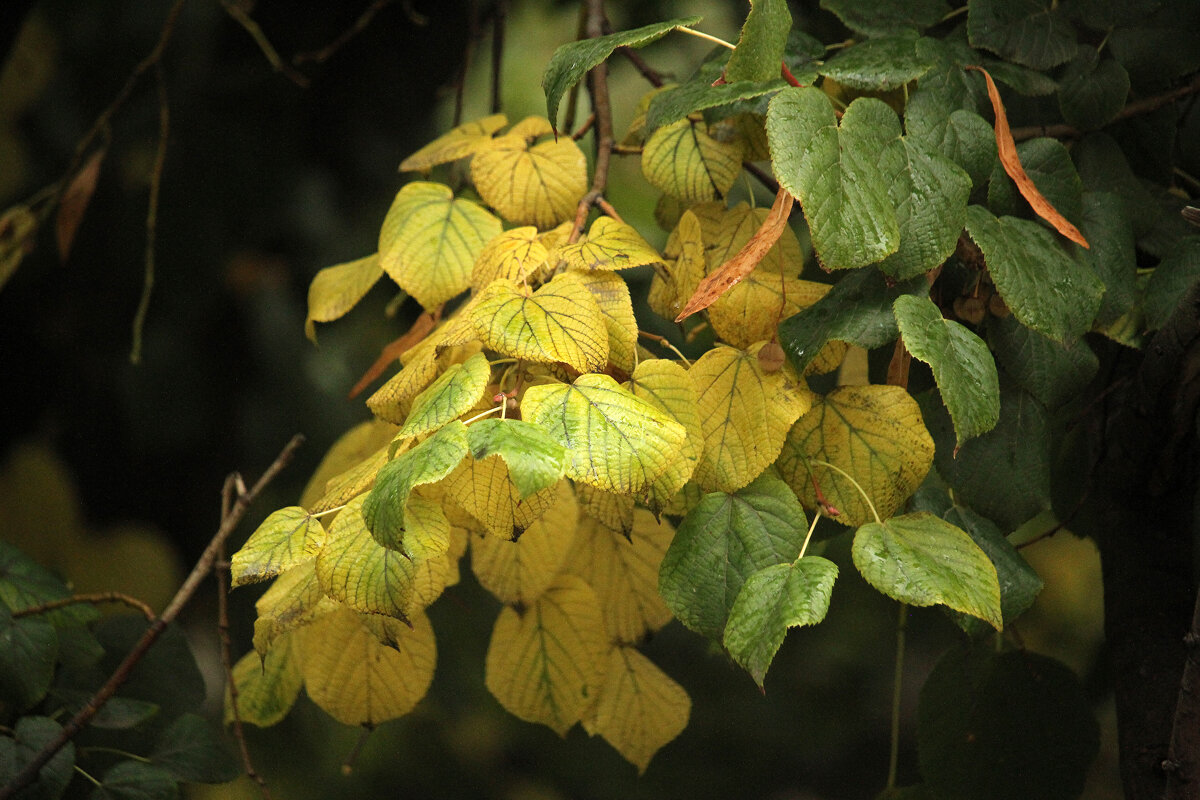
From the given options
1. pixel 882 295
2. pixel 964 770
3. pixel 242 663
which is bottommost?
pixel 964 770

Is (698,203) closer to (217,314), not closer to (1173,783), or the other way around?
(1173,783)

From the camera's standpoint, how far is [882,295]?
473 millimetres

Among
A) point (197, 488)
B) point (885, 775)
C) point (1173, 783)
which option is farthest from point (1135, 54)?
point (885, 775)

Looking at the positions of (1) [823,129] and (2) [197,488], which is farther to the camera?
(2) [197,488]

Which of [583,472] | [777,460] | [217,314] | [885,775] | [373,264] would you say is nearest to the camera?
[583,472]

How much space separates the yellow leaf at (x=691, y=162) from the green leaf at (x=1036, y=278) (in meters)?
0.14

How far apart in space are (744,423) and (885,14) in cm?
28

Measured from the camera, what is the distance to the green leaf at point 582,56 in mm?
441

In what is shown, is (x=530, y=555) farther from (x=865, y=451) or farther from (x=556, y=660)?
(x=865, y=451)

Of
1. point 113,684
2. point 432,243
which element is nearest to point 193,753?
point 113,684

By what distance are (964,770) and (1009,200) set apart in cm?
34

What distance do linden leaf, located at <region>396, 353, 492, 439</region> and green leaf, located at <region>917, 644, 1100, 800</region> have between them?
0.38 meters

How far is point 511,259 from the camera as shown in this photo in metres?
0.49

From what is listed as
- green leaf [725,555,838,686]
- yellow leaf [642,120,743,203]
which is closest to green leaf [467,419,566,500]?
green leaf [725,555,838,686]
